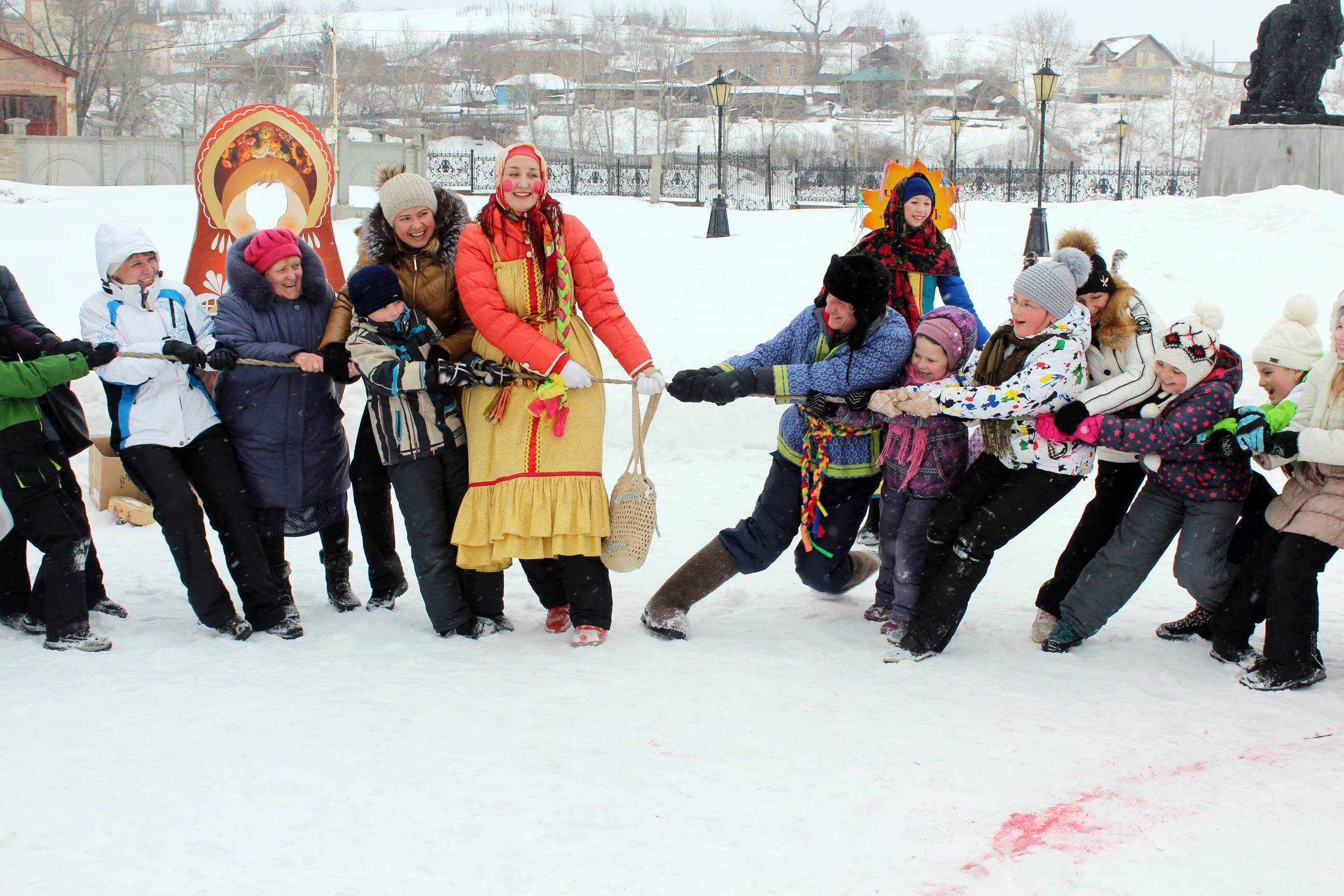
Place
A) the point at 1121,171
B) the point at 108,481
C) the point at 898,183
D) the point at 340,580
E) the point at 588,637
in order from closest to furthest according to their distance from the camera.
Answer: the point at 588,637, the point at 340,580, the point at 898,183, the point at 108,481, the point at 1121,171

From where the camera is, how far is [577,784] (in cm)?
298

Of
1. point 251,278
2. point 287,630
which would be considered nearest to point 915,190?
point 251,278

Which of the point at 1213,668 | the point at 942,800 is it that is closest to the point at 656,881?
the point at 942,800

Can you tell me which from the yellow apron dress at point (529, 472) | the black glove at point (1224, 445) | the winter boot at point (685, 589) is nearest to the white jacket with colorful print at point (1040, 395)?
the black glove at point (1224, 445)

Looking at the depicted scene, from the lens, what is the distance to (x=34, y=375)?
395 cm

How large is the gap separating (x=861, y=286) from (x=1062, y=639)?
4.72 feet

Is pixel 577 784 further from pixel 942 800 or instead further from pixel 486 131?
pixel 486 131

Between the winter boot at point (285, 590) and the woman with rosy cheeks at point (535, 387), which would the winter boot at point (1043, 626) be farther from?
the winter boot at point (285, 590)

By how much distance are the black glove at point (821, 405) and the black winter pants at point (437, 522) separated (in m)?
1.25

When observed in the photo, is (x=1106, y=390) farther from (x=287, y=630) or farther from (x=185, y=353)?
(x=185, y=353)

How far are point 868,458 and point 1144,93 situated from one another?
2984 inches

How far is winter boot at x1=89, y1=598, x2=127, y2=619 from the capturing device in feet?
14.8

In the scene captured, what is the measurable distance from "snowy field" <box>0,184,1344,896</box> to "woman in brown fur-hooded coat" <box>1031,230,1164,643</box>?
30cm

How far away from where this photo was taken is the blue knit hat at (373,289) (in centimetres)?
399
